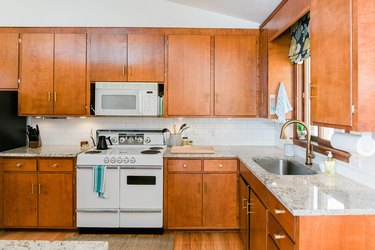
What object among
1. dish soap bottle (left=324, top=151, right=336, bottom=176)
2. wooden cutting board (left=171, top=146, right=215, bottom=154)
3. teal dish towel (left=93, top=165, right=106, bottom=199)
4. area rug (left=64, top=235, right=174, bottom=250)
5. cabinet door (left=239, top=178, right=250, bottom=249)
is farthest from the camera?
wooden cutting board (left=171, top=146, right=215, bottom=154)

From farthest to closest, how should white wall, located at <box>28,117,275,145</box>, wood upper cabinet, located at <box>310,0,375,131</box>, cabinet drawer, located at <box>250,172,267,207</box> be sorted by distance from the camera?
1. white wall, located at <box>28,117,275,145</box>
2. cabinet drawer, located at <box>250,172,267,207</box>
3. wood upper cabinet, located at <box>310,0,375,131</box>

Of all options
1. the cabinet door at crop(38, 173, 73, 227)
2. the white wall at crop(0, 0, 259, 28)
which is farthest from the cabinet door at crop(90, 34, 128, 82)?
the cabinet door at crop(38, 173, 73, 227)

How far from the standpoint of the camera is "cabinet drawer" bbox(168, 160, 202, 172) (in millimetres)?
3342

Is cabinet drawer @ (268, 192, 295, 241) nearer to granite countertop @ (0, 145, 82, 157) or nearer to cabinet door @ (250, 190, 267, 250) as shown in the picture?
cabinet door @ (250, 190, 267, 250)

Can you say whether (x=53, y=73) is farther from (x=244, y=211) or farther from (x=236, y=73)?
(x=244, y=211)

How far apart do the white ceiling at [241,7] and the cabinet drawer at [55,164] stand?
7.55ft

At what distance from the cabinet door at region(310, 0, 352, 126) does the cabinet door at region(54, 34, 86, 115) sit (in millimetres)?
2649

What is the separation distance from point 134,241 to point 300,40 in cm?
260

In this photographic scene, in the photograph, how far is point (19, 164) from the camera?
333 centimetres

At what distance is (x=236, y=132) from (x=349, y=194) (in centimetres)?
229

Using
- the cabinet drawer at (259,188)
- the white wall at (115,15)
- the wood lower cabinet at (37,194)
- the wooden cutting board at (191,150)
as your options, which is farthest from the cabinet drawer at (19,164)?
the cabinet drawer at (259,188)

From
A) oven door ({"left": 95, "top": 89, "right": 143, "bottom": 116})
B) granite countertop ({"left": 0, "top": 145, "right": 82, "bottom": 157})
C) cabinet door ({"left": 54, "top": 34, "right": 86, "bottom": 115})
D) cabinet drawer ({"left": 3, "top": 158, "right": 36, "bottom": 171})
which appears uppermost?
cabinet door ({"left": 54, "top": 34, "right": 86, "bottom": 115})

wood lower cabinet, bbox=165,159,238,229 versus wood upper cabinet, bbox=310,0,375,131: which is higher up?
wood upper cabinet, bbox=310,0,375,131

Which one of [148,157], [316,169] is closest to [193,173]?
[148,157]
